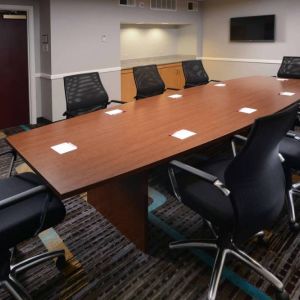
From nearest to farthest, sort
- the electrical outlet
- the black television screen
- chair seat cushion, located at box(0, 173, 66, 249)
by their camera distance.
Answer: chair seat cushion, located at box(0, 173, 66, 249) → the electrical outlet → the black television screen

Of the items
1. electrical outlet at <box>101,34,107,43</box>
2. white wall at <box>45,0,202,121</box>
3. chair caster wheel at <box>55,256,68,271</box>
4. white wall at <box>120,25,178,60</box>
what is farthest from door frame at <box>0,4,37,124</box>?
chair caster wheel at <box>55,256,68,271</box>

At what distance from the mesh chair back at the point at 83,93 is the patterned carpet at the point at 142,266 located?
1426mm

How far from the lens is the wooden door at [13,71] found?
14.8 ft

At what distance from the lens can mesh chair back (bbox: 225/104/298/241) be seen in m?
1.35

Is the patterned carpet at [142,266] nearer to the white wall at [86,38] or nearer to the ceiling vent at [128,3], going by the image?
the white wall at [86,38]

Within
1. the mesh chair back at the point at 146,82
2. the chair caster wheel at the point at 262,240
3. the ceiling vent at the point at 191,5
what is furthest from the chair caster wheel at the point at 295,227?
the ceiling vent at the point at 191,5

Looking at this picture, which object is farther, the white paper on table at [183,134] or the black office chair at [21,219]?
the white paper on table at [183,134]

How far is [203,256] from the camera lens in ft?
6.54

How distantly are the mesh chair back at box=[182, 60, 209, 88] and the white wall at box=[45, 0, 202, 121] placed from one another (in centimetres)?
142

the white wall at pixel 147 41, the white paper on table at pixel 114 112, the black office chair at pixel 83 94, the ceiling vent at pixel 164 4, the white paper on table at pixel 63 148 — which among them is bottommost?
the white paper on table at pixel 63 148

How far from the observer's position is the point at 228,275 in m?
1.83

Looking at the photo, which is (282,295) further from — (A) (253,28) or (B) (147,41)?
(B) (147,41)

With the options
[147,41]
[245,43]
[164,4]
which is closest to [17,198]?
[164,4]

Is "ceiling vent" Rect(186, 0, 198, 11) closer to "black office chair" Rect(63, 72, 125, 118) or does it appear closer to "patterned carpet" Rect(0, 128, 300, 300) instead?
"black office chair" Rect(63, 72, 125, 118)
